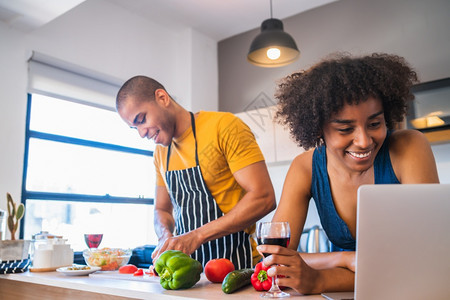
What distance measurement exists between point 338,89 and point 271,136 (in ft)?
8.11

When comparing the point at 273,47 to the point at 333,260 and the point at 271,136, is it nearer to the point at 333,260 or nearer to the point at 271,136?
the point at 271,136

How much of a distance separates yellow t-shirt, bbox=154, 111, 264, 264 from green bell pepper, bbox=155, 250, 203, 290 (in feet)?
2.17

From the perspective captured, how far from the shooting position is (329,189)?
52.1 inches

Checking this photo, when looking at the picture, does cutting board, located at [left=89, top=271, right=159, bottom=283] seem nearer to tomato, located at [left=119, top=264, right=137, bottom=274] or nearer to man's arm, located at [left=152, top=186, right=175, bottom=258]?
tomato, located at [left=119, top=264, right=137, bottom=274]

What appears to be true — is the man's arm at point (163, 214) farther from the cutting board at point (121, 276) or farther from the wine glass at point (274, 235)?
the wine glass at point (274, 235)

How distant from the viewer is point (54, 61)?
306 cm

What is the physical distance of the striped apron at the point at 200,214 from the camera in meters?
1.70

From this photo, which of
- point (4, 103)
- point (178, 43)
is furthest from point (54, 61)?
point (178, 43)

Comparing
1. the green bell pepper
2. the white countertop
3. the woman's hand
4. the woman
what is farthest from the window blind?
the woman's hand

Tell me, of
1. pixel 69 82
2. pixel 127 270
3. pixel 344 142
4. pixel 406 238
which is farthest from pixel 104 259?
pixel 69 82

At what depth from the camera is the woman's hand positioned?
90 cm

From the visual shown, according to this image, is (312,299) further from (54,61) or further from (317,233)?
(54,61)

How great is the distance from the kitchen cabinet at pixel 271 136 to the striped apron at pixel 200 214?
1768 mm

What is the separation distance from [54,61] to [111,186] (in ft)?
3.72
